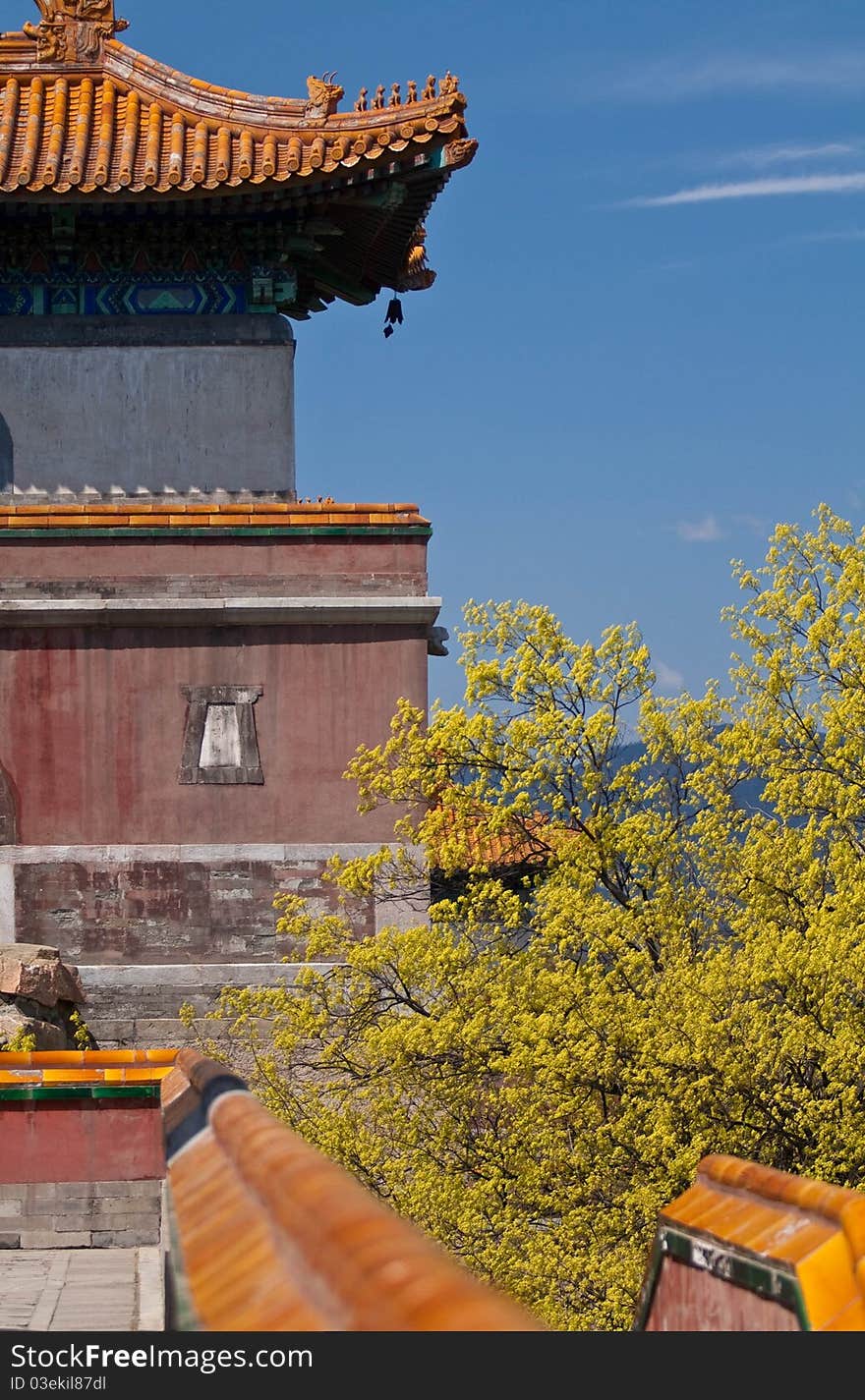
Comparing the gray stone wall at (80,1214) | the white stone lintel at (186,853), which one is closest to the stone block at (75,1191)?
the gray stone wall at (80,1214)

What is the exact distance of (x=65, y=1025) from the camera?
15.3 meters

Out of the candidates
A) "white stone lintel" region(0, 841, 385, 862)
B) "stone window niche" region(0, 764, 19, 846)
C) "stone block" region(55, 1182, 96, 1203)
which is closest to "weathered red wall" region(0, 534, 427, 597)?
"stone window niche" region(0, 764, 19, 846)

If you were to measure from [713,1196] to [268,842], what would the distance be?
38.8ft

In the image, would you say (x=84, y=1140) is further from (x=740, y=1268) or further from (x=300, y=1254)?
(x=300, y=1254)

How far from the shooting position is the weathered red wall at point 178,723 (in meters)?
16.2

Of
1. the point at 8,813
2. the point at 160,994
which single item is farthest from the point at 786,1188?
the point at 8,813

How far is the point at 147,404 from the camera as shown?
59.7 ft

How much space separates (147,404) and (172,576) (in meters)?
2.56

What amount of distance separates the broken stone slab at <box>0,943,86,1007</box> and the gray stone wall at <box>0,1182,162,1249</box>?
13.2 feet

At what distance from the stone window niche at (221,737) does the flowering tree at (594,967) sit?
3.92ft

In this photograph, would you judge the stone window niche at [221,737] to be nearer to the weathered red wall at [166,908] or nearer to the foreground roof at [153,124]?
the weathered red wall at [166,908]

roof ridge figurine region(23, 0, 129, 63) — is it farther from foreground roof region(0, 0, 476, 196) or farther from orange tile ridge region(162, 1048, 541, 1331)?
orange tile ridge region(162, 1048, 541, 1331)

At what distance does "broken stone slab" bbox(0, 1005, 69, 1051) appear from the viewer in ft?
44.9
